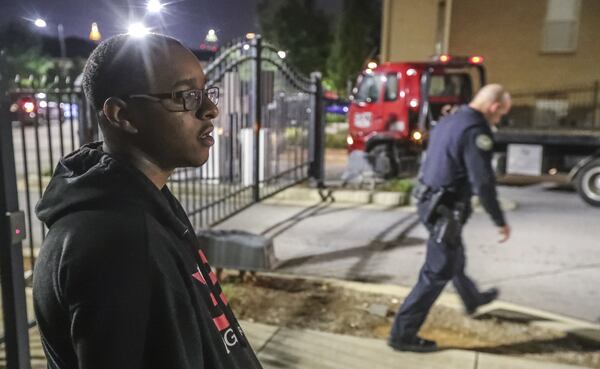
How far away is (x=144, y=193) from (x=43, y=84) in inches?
124

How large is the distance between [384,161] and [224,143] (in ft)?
16.7

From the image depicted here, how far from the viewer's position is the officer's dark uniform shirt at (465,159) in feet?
12.3

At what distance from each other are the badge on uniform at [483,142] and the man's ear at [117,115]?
2948 millimetres

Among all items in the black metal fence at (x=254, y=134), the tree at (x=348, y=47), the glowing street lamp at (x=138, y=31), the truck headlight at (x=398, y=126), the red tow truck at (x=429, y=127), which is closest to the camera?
the glowing street lamp at (x=138, y=31)

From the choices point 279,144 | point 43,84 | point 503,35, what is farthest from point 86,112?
point 503,35

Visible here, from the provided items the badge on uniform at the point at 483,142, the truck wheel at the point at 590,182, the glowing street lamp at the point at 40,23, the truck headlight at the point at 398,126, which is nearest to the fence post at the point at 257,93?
the badge on uniform at the point at 483,142

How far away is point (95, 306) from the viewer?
41.6 inches

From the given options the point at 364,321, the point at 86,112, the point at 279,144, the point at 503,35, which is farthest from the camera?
the point at 503,35

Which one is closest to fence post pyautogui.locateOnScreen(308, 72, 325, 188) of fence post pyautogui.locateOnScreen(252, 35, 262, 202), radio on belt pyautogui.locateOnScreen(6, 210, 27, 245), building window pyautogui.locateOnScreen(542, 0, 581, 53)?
fence post pyautogui.locateOnScreen(252, 35, 262, 202)

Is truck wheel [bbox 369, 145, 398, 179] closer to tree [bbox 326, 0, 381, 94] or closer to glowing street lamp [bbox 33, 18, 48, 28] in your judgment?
glowing street lamp [bbox 33, 18, 48, 28]

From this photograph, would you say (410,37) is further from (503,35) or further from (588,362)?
(588,362)

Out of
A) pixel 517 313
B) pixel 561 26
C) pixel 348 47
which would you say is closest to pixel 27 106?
pixel 517 313

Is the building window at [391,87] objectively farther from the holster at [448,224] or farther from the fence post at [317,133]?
the holster at [448,224]

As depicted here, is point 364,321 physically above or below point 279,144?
below
